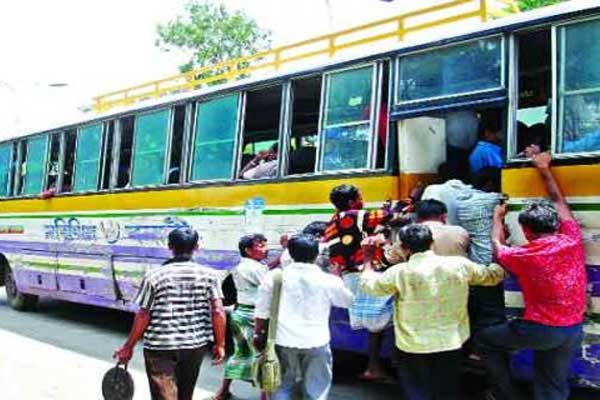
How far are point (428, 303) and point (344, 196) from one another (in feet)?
5.02

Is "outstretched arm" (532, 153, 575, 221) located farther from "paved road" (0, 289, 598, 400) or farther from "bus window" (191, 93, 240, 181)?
"bus window" (191, 93, 240, 181)

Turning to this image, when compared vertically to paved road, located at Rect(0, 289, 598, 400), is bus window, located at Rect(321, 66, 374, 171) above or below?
above

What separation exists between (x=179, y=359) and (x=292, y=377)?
859 mm

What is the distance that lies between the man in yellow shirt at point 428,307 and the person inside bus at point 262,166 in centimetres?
274

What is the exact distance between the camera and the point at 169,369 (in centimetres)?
455

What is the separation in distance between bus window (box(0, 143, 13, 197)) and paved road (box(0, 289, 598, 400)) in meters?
2.19

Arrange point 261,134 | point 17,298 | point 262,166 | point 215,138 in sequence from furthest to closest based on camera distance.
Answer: point 17,298, point 215,138, point 261,134, point 262,166

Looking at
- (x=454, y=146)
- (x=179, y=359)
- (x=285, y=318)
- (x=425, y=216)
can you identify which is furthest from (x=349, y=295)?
(x=454, y=146)

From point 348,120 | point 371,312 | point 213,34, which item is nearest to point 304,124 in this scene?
point 348,120

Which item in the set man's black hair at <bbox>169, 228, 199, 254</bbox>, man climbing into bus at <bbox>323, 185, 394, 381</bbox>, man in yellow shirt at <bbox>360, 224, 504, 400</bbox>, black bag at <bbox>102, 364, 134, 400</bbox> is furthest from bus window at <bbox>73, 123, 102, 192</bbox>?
man in yellow shirt at <bbox>360, 224, 504, 400</bbox>

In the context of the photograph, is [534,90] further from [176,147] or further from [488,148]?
[176,147]

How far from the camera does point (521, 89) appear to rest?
18.6 ft

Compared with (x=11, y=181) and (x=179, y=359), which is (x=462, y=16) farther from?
(x=11, y=181)

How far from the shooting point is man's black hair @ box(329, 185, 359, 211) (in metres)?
5.98
